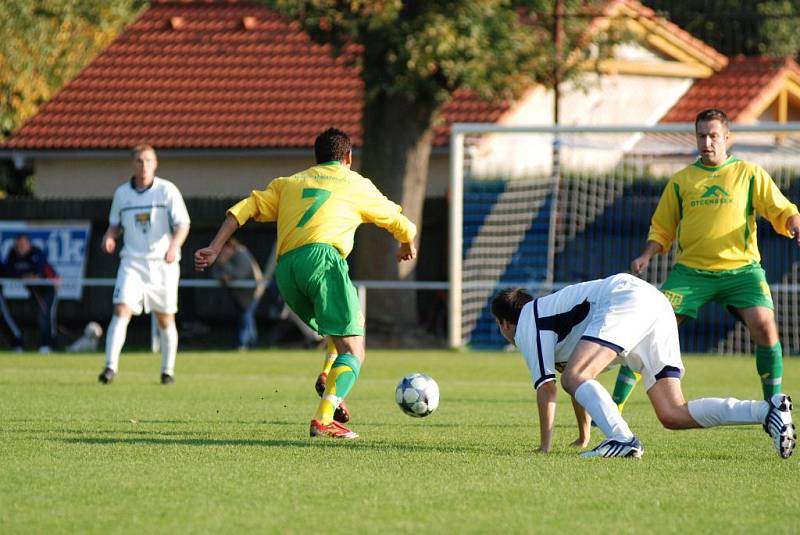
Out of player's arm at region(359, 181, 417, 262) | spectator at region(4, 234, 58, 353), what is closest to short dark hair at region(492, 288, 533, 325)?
player's arm at region(359, 181, 417, 262)

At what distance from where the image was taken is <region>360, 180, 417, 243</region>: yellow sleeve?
9.33 meters

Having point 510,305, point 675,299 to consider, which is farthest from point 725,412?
point 675,299

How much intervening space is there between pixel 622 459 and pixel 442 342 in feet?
48.4

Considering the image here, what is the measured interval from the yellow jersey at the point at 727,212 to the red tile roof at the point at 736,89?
20.2 m

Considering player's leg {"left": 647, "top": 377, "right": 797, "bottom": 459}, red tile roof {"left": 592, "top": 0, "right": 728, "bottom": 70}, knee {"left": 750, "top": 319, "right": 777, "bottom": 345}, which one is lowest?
player's leg {"left": 647, "top": 377, "right": 797, "bottom": 459}

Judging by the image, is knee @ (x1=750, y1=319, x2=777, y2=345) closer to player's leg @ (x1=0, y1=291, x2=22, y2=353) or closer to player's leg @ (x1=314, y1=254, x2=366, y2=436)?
player's leg @ (x1=314, y1=254, x2=366, y2=436)

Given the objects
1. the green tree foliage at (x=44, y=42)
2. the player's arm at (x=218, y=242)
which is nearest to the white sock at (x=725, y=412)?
the player's arm at (x=218, y=242)

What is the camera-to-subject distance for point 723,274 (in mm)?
9664

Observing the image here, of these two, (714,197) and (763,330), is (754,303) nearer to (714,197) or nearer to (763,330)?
(763,330)

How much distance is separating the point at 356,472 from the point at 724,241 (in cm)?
364

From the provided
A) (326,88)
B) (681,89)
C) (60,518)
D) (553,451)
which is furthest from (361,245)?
(60,518)

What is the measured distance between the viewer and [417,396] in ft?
30.4

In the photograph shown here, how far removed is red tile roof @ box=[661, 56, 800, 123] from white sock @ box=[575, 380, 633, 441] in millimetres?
22627

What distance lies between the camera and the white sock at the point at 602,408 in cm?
770
